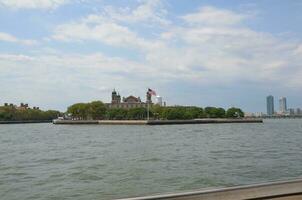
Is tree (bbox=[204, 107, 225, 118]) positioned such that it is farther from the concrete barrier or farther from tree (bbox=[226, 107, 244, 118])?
the concrete barrier

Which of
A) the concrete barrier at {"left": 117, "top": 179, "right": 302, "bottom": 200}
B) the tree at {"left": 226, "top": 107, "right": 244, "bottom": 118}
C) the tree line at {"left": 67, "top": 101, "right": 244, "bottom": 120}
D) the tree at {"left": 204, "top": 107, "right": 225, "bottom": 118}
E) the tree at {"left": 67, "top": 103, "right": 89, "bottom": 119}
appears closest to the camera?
the concrete barrier at {"left": 117, "top": 179, "right": 302, "bottom": 200}

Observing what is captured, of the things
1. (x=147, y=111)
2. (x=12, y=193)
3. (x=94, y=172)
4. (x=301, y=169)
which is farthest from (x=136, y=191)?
(x=147, y=111)

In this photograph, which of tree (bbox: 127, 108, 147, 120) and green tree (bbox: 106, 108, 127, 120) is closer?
tree (bbox: 127, 108, 147, 120)

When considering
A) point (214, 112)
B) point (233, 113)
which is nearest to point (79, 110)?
point (214, 112)

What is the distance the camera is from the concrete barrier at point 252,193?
4484 mm

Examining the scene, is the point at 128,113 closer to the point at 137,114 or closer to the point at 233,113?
the point at 137,114

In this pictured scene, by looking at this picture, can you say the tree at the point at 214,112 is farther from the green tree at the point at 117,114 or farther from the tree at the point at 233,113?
the green tree at the point at 117,114

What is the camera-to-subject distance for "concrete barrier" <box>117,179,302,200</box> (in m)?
4.48

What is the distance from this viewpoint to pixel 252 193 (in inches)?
192

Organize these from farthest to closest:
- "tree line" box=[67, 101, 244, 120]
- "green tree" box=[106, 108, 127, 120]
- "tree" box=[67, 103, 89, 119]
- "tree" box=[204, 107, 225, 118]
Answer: "tree" box=[204, 107, 225, 118], "tree" box=[67, 103, 89, 119], "green tree" box=[106, 108, 127, 120], "tree line" box=[67, 101, 244, 120]

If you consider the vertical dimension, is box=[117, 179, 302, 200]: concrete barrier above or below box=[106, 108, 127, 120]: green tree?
below

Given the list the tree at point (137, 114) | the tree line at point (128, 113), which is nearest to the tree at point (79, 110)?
the tree line at point (128, 113)

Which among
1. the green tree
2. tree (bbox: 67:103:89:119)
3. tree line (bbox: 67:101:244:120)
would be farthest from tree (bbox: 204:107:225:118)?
tree (bbox: 67:103:89:119)

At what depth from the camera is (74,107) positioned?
177 m
